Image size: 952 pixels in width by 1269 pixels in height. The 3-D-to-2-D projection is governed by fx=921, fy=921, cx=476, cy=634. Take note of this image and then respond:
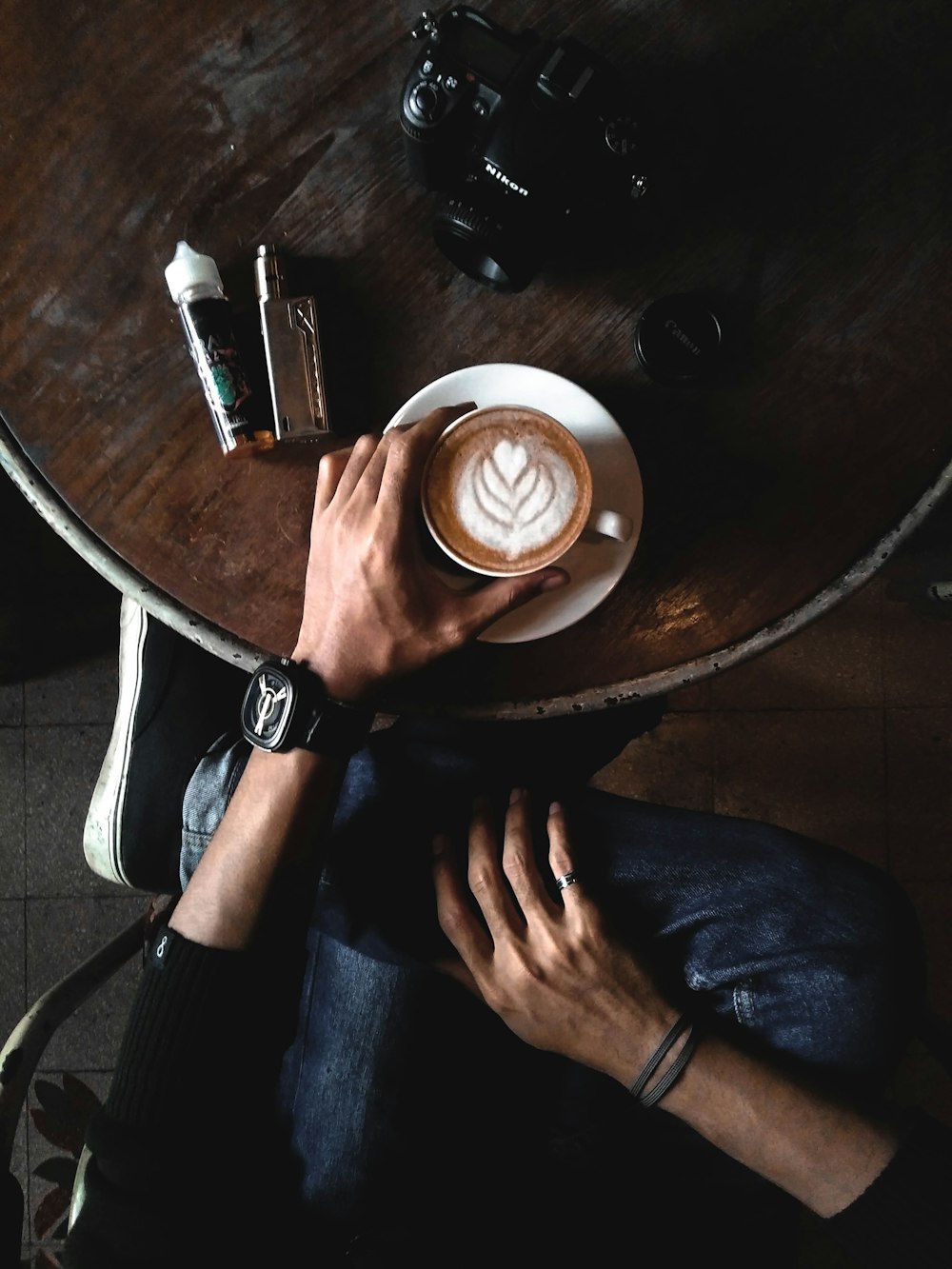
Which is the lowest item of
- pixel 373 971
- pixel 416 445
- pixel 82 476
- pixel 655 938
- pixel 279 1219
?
pixel 279 1219

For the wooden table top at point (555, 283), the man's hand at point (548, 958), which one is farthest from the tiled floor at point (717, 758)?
the wooden table top at point (555, 283)

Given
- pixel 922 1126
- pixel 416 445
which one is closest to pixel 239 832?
pixel 416 445

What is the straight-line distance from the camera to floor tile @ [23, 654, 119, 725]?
85.5 inches

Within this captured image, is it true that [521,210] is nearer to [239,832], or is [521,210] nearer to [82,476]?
[82,476]

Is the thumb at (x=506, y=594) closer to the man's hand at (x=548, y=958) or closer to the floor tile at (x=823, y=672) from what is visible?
the man's hand at (x=548, y=958)

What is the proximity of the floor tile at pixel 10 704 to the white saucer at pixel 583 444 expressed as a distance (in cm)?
148

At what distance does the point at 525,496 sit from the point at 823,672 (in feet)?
4.58

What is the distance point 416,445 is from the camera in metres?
1.11

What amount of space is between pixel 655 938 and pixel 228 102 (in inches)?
51.9

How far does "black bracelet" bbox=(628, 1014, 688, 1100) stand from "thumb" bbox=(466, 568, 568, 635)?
642 mm

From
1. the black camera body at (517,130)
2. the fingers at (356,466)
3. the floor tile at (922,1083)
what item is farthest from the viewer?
the floor tile at (922,1083)

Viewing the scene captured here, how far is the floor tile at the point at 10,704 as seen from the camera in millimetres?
2184

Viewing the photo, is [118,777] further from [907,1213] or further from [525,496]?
[907,1213]

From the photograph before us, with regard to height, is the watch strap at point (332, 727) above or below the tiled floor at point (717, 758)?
above
